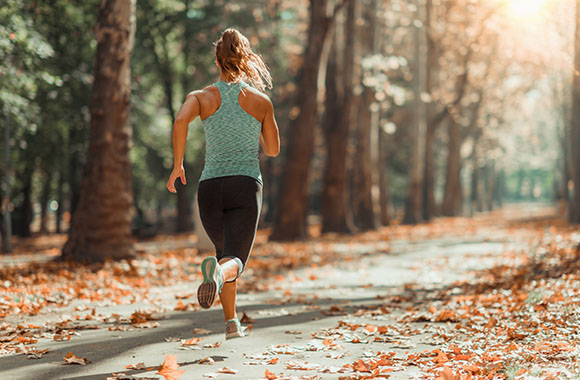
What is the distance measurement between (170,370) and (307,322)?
2462mm

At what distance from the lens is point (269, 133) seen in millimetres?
4738

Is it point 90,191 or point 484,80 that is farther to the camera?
point 484,80

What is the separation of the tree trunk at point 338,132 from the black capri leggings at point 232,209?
53.8ft

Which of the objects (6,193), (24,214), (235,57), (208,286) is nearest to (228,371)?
(208,286)

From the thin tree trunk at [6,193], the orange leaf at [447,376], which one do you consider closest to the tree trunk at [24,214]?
the thin tree trunk at [6,193]

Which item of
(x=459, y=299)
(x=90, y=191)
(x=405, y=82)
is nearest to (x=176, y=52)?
(x=405, y=82)

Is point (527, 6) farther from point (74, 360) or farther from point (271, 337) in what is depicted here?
point (74, 360)

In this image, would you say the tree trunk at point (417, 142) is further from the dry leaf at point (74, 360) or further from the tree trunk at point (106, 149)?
the dry leaf at point (74, 360)

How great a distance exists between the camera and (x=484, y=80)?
34312 millimetres

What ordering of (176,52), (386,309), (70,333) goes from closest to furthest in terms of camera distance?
(70,333)
(386,309)
(176,52)

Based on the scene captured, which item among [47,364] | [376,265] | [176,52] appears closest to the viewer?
[47,364]

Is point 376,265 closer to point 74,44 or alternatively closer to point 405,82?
point 74,44

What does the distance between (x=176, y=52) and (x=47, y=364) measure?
22.4 m

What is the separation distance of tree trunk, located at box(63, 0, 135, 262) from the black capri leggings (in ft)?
22.2
